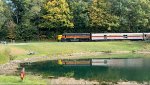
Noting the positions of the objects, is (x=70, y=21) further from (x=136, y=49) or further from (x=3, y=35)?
(x=136, y=49)

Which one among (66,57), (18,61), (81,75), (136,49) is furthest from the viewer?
(136,49)

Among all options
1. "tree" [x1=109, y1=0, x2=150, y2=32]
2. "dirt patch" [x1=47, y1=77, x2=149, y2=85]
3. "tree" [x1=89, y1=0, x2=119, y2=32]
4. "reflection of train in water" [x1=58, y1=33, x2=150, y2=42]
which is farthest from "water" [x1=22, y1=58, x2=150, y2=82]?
"tree" [x1=109, y1=0, x2=150, y2=32]

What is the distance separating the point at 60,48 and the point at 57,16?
81.0 feet

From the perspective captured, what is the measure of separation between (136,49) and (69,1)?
32204mm

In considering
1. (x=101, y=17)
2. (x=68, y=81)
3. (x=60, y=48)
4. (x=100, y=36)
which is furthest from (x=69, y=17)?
(x=68, y=81)

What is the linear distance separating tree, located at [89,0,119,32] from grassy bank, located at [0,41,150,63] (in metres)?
14.9

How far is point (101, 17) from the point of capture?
105m

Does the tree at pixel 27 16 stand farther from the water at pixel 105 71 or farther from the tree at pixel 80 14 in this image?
the water at pixel 105 71

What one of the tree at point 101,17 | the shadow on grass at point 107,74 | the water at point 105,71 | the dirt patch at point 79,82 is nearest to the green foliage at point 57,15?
the tree at point 101,17

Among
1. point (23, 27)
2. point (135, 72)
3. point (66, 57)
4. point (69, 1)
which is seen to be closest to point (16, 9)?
point (23, 27)

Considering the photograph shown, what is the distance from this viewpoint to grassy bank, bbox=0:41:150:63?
71375mm

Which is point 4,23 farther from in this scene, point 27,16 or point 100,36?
point 100,36

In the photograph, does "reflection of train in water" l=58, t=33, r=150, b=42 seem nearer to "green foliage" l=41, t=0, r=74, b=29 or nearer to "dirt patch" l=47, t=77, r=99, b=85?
"green foliage" l=41, t=0, r=74, b=29

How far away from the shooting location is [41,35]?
4181 inches
